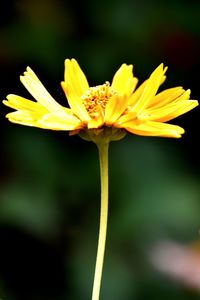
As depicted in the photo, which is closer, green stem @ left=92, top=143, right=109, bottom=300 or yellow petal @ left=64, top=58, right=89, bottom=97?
green stem @ left=92, top=143, right=109, bottom=300

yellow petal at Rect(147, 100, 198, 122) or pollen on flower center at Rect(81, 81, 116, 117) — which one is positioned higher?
pollen on flower center at Rect(81, 81, 116, 117)

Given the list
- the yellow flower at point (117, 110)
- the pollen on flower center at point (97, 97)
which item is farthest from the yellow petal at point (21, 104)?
the pollen on flower center at point (97, 97)

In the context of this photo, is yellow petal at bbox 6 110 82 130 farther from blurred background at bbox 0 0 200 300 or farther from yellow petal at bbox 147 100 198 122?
blurred background at bbox 0 0 200 300

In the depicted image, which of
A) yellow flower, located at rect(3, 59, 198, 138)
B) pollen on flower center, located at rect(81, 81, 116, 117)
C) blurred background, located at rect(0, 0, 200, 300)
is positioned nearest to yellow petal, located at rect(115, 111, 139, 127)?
yellow flower, located at rect(3, 59, 198, 138)

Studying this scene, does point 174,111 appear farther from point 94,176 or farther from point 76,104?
point 94,176

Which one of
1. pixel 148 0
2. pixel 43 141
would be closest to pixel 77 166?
pixel 43 141

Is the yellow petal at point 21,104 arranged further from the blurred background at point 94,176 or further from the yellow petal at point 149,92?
the blurred background at point 94,176

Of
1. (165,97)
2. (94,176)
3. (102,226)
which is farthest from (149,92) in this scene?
(94,176)
